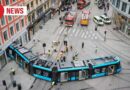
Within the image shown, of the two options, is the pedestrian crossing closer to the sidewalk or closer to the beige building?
the beige building

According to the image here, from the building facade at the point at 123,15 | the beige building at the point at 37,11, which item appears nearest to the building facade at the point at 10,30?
the beige building at the point at 37,11

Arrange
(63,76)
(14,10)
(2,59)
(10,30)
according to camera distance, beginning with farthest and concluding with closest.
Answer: (10,30) < (2,59) < (63,76) < (14,10)

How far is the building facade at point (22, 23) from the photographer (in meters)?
36.5

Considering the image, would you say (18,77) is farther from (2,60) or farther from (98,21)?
(98,21)

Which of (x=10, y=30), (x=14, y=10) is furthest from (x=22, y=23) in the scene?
(x=14, y=10)

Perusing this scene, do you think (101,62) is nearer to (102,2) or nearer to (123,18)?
(123,18)

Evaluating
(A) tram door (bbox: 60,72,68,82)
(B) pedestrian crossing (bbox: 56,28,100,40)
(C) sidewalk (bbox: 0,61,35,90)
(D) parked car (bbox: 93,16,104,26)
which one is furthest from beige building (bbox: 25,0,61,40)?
(A) tram door (bbox: 60,72,68,82)

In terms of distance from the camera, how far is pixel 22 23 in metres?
44.1

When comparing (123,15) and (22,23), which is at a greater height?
(123,15)

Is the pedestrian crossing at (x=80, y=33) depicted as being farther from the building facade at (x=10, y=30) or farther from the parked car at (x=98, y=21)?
the building facade at (x=10, y=30)

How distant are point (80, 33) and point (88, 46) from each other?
27.5ft

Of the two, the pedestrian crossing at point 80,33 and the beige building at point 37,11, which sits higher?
the beige building at point 37,11

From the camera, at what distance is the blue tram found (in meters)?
31.5

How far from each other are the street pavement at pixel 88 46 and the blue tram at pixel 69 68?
107 centimetres
